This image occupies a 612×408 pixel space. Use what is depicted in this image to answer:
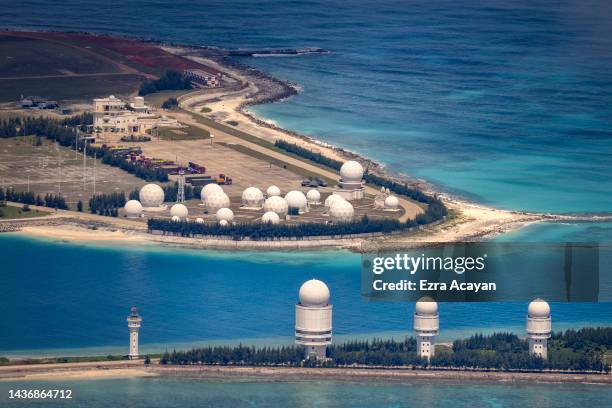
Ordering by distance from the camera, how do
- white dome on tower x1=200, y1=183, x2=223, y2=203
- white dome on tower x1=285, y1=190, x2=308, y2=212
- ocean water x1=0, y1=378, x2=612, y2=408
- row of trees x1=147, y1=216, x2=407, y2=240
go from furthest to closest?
white dome on tower x1=200, y1=183, x2=223, y2=203 < white dome on tower x1=285, y1=190, x2=308, y2=212 < row of trees x1=147, y1=216, x2=407, y2=240 < ocean water x1=0, y1=378, x2=612, y2=408

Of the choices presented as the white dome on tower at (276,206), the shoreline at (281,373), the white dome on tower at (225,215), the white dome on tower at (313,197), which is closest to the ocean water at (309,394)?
the shoreline at (281,373)

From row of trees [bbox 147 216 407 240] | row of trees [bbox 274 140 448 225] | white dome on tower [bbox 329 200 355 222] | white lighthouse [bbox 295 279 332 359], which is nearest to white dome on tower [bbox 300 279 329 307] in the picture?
white lighthouse [bbox 295 279 332 359]

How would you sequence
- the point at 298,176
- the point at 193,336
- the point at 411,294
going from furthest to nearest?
the point at 298,176, the point at 193,336, the point at 411,294

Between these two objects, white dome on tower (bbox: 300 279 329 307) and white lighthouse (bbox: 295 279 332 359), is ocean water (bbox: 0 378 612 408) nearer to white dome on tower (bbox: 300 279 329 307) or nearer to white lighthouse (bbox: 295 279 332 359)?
white lighthouse (bbox: 295 279 332 359)

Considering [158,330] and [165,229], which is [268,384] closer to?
[158,330]

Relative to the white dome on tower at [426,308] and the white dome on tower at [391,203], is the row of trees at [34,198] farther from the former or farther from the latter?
the white dome on tower at [426,308]

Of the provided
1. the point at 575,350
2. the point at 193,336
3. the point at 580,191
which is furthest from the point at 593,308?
the point at 580,191
